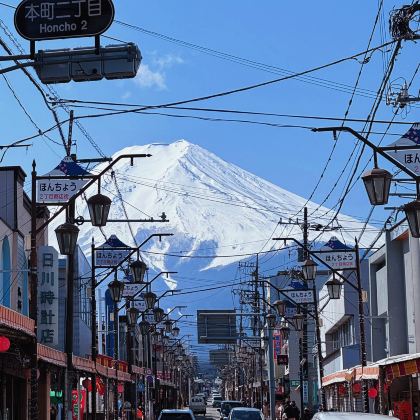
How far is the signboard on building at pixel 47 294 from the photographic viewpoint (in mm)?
45156

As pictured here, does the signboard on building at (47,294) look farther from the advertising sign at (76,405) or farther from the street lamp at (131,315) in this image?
the street lamp at (131,315)

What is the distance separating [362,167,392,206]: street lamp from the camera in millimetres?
17453

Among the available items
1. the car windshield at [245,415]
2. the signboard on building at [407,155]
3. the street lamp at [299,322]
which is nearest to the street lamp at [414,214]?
the signboard on building at [407,155]

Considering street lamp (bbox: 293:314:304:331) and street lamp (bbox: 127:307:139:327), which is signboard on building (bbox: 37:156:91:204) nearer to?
street lamp (bbox: 127:307:139:327)

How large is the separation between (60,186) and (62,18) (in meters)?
14.7

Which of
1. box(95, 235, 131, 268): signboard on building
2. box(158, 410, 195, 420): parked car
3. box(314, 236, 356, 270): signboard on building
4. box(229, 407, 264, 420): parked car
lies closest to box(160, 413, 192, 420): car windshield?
box(158, 410, 195, 420): parked car

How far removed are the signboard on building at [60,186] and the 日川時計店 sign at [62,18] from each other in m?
13.9

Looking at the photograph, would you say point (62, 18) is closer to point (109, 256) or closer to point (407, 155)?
point (407, 155)

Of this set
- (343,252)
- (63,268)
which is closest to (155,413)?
(63,268)

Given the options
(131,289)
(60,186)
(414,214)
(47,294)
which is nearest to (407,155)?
(414,214)

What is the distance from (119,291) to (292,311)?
3265cm

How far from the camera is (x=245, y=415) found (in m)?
40.9

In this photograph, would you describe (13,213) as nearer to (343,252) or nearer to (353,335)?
(343,252)

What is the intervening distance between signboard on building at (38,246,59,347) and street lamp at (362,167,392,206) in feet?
95.9
